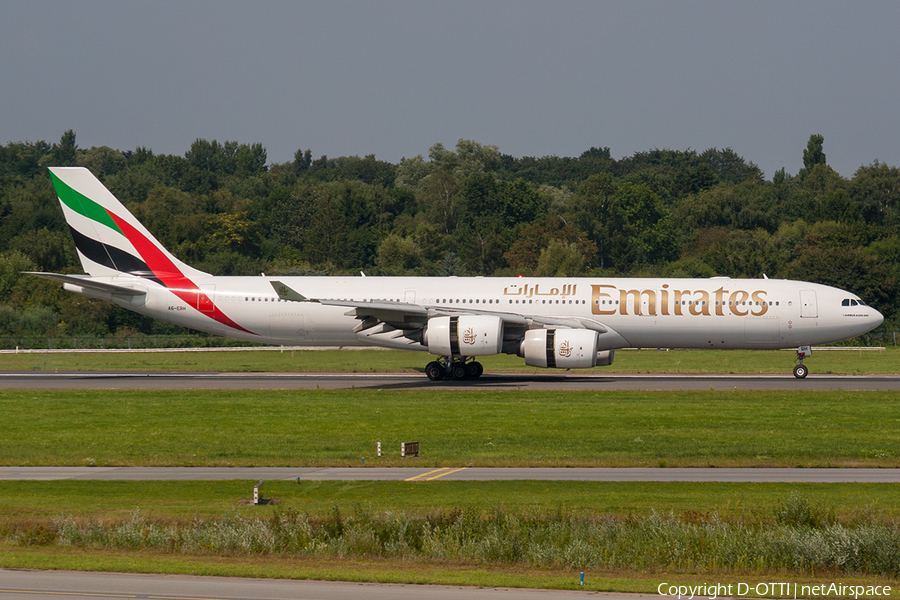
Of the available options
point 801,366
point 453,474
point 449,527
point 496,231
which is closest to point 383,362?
point 801,366

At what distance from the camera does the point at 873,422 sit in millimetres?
27984

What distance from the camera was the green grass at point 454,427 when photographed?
23266 millimetres

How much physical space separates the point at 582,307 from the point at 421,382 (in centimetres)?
744

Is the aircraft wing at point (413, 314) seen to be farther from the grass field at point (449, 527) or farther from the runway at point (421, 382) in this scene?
the grass field at point (449, 527)

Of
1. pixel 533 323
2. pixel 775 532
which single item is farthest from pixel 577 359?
pixel 775 532

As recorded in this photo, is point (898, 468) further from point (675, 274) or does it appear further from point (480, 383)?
point (675, 274)

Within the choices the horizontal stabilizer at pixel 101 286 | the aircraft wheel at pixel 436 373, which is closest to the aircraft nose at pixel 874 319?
the aircraft wheel at pixel 436 373

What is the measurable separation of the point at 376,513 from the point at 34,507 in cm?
649

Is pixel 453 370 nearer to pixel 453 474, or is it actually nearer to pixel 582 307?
pixel 582 307

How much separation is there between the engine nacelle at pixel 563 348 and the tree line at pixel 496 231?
133ft

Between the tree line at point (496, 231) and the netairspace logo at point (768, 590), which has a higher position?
the tree line at point (496, 231)

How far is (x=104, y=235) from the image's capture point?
143 feet

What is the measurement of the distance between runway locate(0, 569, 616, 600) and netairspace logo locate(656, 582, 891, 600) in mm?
710

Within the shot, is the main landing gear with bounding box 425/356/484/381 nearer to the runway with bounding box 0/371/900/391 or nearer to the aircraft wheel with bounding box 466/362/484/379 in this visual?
the aircraft wheel with bounding box 466/362/484/379
